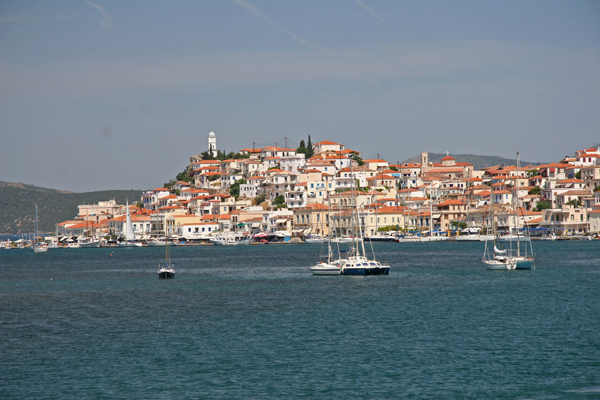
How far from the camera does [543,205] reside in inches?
4195

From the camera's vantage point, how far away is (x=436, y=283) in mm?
39031

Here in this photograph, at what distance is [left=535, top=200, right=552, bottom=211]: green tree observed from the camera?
347ft

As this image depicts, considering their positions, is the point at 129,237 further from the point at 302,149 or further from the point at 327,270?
the point at 327,270

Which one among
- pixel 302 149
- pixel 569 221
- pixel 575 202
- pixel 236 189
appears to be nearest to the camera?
pixel 569 221

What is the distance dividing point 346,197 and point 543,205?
2959 cm


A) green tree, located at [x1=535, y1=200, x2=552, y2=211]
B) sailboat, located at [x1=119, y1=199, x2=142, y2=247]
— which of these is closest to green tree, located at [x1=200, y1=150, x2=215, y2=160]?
sailboat, located at [x1=119, y1=199, x2=142, y2=247]

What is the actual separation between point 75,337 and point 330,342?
864 cm

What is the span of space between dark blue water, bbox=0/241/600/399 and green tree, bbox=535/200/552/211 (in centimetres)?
6747

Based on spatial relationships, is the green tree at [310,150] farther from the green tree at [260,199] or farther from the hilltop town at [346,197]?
the green tree at [260,199]

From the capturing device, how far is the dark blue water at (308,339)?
56.5 feet

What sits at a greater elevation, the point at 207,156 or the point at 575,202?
the point at 207,156

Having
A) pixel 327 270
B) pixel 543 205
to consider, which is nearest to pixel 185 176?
pixel 543 205

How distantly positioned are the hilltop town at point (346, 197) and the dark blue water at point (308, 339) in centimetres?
5715

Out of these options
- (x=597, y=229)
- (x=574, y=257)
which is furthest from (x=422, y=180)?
(x=574, y=257)
